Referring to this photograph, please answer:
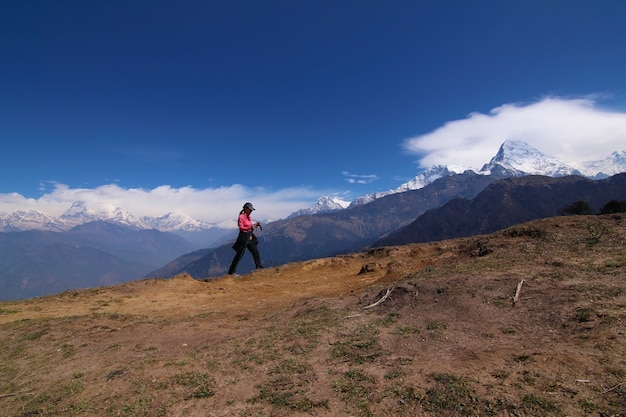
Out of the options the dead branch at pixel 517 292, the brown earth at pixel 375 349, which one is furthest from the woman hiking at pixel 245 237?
the dead branch at pixel 517 292

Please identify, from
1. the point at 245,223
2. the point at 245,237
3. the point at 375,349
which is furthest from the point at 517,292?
the point at 245,223

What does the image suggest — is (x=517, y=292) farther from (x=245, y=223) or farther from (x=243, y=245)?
(x=245, y=223)

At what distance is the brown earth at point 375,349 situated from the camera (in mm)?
5297

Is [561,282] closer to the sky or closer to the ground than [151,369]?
closer to the sky

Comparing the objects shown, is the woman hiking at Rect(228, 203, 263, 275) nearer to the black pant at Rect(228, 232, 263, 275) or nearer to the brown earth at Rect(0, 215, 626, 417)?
the black pant at Rect(228, 232, 263, 275)

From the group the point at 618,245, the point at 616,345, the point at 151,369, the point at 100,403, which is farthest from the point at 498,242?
the point at 100,403

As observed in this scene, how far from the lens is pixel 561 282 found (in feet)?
30.7

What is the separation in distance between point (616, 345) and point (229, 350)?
799 cm

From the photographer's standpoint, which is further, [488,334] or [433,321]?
[433,321]

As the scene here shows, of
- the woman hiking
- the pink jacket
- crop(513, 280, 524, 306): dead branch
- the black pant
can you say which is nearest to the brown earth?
crop(513, 280, 524, 306): dead branch

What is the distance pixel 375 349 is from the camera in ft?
24.2

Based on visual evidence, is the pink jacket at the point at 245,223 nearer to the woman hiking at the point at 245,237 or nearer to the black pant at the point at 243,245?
the woman hiking at the point at 245,237

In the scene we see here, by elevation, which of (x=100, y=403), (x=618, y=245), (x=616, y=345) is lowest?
(x=100, y=403)

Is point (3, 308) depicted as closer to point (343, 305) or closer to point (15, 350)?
point (15, 350)
